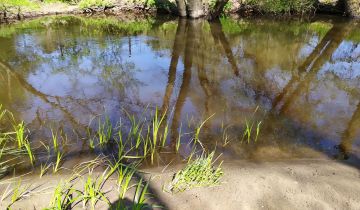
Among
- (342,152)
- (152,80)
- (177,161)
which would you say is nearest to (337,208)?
(342,152)

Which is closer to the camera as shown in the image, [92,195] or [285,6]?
[92,195]

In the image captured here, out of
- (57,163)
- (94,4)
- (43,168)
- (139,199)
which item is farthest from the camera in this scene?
(94,4)

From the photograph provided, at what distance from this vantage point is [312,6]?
17.0 m

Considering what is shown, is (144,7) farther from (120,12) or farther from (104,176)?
(104,176)

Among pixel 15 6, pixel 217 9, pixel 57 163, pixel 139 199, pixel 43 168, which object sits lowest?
pixel 43 168

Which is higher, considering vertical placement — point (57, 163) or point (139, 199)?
point (139, 199)

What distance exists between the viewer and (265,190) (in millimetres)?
3705

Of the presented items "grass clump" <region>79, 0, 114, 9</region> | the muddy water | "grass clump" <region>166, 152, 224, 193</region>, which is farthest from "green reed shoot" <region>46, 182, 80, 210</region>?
"grass clump" <region>79, 0, 114, 9</region>

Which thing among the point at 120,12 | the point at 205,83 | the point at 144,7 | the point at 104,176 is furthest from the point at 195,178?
the point at 144,7

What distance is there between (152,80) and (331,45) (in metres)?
6.75

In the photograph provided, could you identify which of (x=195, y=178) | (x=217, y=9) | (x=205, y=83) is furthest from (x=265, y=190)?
(x=217, y=9)

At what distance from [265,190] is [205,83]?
436 centimetres

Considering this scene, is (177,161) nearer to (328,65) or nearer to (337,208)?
(337,208)

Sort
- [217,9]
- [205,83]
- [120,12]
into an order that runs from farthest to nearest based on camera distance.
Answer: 1. [120,12]
2. [217,9]
3. [205,83]
